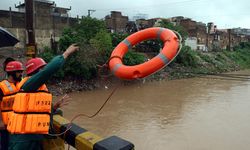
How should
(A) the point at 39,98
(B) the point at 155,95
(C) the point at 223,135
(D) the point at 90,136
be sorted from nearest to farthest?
(A) the point at 39,98 < (D) the point at 90,136 < (C) the point at 223,135 < (B) the point at 155,95

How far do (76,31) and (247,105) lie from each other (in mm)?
10346

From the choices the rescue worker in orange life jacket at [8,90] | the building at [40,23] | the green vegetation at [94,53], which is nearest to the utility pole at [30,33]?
the rescue worker in orange life jacket at [8,90]

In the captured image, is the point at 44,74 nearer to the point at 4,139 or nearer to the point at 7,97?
the point at 7,97

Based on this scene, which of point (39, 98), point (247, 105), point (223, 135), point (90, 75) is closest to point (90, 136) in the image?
point (39, 98)

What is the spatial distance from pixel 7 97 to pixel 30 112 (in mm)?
592

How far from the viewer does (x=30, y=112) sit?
6.76ft

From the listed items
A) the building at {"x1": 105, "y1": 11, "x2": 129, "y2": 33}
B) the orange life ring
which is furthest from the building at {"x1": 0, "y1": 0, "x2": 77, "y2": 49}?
the orange life ring

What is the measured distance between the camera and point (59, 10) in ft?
76.2

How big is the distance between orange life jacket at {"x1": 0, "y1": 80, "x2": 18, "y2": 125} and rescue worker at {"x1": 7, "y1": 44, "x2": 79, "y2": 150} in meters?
0.43

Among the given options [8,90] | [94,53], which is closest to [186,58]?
[94,53]

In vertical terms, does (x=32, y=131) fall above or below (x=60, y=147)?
above

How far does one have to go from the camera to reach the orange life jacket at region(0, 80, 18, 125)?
251cm

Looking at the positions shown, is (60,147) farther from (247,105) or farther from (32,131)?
(247,105)

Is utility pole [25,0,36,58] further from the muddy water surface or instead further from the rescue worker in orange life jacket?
the muddy water surface
